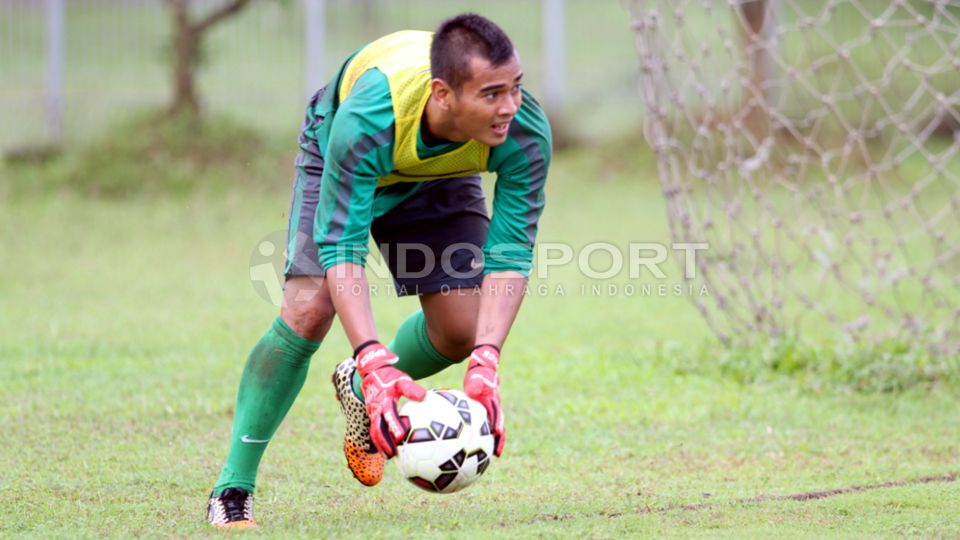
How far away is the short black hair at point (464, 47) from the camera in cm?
393

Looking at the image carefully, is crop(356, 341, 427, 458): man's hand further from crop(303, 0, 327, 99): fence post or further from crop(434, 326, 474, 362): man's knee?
crop(303, 0, 327, 99): fence post

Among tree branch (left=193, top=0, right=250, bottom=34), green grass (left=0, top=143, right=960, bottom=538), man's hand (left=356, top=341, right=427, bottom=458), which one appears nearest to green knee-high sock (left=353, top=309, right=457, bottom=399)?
green grass (left=0, top=143, right=960, bottom=538)

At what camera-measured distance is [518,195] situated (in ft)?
14.2

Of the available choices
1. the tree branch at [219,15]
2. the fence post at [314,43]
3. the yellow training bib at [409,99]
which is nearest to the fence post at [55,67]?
the tree branch at [219,15]

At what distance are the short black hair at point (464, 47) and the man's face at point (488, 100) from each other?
0.8 inches

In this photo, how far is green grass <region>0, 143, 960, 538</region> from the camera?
4.44m

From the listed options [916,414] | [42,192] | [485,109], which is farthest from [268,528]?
[42,192]

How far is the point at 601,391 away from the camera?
6906mm

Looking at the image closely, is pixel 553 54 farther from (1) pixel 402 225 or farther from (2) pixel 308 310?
(2) pixel 308 310

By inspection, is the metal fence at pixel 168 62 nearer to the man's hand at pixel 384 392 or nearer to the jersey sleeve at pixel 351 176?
the jersey sleeve at pixel 351 176

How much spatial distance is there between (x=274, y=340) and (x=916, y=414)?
3581 millimetres

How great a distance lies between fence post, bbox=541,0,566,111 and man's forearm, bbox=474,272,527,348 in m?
12.4

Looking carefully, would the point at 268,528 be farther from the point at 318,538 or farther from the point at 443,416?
the point at 443,416

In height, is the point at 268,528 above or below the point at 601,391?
above
